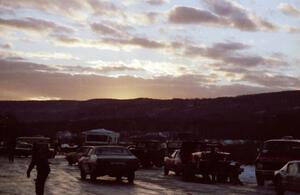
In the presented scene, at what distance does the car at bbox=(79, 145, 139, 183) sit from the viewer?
26.1 m

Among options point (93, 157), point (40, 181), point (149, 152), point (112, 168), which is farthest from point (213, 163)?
point (149, 152)

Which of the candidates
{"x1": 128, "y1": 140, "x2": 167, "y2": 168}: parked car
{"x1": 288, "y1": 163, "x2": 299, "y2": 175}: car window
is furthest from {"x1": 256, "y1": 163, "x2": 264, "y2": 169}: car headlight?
{"x1": 128, "y1": 140, "x2": 167, "y2": 168}: parked car

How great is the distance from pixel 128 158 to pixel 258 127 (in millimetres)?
73512

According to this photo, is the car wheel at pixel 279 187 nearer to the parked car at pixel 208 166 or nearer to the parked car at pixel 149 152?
the parked car at pixel 208 166

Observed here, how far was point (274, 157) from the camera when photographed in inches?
1070

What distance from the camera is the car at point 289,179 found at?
20.6m

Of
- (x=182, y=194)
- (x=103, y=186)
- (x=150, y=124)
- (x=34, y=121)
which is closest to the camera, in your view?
(x=182, y=194)

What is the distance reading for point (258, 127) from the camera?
97.8 metres

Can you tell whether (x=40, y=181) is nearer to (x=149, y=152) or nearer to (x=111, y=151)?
(x=111, y=151)

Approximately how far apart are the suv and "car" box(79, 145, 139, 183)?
5530 millimetres

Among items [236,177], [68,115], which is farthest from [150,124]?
[236,177]

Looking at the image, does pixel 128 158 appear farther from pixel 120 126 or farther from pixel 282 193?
pixel 120 126

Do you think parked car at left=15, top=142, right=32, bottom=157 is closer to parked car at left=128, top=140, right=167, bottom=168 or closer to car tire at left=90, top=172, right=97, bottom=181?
parked car at left=128, top=140, right=167, bottom=168

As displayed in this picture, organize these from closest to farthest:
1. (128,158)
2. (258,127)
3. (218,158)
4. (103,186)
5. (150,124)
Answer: (103,186) < (128,158) < (218,158) < (258,127) < (150,124)
